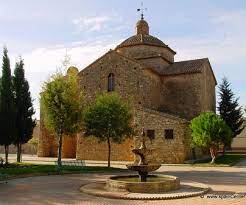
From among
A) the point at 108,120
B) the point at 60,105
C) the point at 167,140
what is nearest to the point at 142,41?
the point at 167,140

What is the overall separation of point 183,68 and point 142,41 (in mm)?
5894

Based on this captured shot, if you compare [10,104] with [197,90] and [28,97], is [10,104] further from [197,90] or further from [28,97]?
[197,90]

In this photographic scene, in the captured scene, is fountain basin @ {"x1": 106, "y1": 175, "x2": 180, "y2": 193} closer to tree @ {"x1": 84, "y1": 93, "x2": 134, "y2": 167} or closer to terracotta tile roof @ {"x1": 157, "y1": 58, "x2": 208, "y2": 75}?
tree @ {"x1": 84, "y1": 93, "x2": 134, "y2": 167}

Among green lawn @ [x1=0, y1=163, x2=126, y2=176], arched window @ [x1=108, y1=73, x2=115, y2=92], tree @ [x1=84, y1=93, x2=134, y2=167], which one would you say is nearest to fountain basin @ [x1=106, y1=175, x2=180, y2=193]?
green lawn @ [x1=0, y1=163, x2=126, y2=176]

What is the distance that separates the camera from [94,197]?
1259cm

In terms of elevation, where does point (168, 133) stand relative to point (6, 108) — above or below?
below

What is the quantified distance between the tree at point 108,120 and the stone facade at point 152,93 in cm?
541

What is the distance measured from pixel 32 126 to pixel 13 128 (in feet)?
8.54

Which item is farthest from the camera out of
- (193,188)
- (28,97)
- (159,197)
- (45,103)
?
(28,97)

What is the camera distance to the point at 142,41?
4072 cm

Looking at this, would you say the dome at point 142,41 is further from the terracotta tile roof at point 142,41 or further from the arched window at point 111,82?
the arched window at point 111,82

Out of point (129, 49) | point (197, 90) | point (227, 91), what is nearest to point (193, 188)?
point (197, 90)

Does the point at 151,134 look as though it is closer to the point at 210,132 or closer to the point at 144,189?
the point at 210,132

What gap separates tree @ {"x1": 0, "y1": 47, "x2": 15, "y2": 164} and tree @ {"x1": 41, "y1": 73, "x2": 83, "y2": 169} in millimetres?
2401
